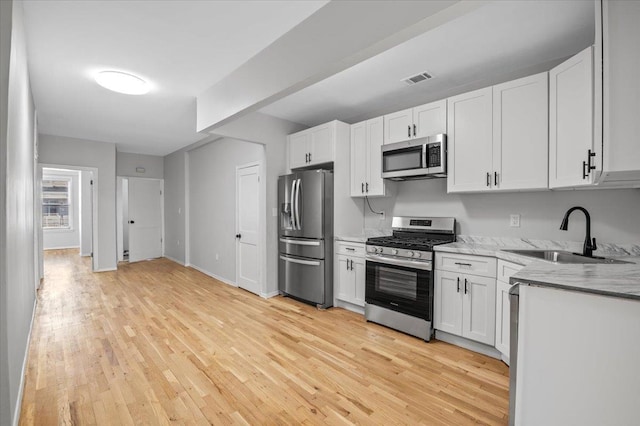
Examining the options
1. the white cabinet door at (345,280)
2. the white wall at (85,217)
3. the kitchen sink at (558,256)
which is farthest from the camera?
the white wall at (85,217)

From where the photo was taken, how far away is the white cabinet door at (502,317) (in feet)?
7.58

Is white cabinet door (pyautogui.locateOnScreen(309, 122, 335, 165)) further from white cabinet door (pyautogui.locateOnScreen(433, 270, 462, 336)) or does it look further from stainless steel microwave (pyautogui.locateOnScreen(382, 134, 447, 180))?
white cabinet door (pyautogui.locateOnScreen(433, 270, 462, 336))

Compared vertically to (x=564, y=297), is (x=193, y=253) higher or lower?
lower

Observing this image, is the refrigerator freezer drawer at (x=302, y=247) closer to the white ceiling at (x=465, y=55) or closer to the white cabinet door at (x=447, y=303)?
the white cabinet door at (x=447, y=303)

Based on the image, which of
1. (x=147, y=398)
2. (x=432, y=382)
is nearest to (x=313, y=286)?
(x=432, y=382)

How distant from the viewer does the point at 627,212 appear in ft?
7.38

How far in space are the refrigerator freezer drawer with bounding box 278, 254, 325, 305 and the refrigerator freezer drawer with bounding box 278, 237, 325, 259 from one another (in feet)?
0.23

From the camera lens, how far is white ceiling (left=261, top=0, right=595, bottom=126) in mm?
2027

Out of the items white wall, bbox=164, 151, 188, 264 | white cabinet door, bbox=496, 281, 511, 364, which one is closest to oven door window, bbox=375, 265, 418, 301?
white cabinet door, bbox=496, 281, 511, 364

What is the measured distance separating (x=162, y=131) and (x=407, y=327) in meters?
A: 5.02

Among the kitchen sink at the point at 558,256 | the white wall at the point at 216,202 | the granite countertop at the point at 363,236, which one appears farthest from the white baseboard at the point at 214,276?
the kitchen sink at the point at 558,256

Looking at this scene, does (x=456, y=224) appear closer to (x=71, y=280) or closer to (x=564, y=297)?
(x=564, y=297)

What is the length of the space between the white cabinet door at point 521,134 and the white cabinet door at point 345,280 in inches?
73.2

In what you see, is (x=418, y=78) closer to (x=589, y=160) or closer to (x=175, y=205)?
(x=589, y=160)
